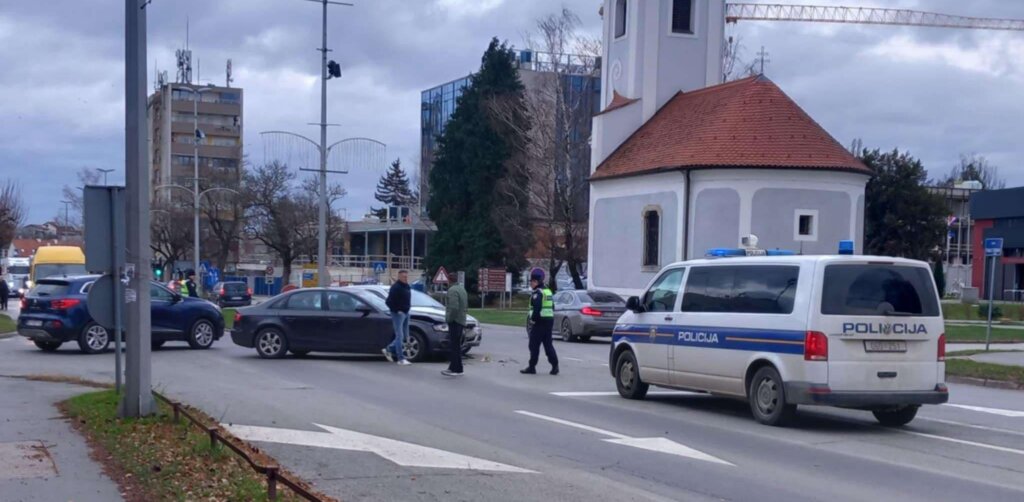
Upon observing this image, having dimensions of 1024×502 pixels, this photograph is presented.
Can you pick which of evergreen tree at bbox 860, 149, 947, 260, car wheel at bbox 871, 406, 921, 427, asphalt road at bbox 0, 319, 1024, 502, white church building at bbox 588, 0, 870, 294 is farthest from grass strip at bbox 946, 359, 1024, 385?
evergreen tree at bbox 860, 149, 947, 260

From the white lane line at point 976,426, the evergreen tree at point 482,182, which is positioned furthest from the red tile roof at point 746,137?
the white lane line at point 976,426

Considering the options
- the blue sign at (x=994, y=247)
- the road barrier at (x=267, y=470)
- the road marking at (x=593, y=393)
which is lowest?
the road marking at (x=593, y=393)

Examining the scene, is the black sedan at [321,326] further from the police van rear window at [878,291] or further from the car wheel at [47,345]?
the police van rear window at [878,291]

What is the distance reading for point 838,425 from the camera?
13.0 m

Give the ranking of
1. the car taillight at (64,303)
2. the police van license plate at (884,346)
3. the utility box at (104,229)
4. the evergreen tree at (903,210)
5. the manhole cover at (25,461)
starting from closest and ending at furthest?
the manhole cover at (25,461)
the utility box at (104,229)
the police van license plate at (884,346)
the car taillight at (64,303)
the evergreen tree at (903,210)

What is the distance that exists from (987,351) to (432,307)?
47.3ft

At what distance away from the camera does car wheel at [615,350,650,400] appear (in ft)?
50.1

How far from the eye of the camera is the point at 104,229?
37.3 feet

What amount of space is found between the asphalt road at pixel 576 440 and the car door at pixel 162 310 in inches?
162

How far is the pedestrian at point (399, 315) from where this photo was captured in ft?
63.9

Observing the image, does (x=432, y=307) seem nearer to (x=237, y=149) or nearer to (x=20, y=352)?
(x=20, y=352)

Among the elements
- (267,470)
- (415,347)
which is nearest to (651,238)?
(415,347)

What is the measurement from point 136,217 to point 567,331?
833 inches

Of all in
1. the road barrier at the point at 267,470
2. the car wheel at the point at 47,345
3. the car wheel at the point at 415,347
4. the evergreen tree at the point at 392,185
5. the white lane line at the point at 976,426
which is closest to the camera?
the road barrier at the point at 267,470
